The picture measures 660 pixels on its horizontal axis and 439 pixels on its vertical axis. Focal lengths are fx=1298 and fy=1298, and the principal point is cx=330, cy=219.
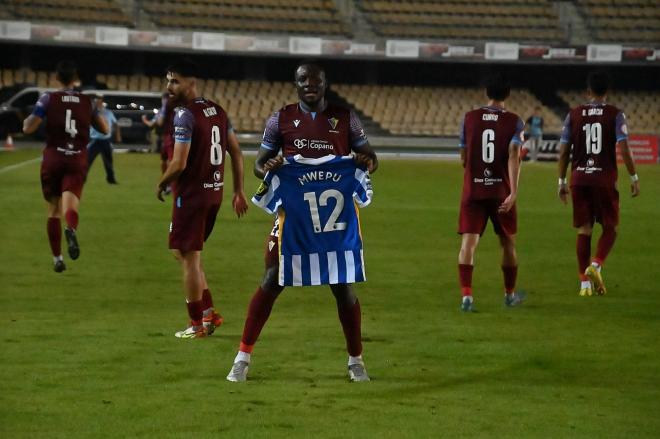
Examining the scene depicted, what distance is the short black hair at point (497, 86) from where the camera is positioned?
37.9 ft

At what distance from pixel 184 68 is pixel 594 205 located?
17.6 ft

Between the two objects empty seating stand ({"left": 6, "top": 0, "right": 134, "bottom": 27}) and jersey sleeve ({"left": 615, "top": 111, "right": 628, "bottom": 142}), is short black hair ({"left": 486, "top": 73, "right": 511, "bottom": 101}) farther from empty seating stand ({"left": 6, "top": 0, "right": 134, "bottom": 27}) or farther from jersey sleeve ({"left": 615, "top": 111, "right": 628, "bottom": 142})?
empty seating stand ({"left": 6, "top": 0, "right": 134, "bottom": 27})

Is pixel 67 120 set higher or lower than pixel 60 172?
higher

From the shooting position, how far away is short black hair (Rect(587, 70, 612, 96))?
1284 cm

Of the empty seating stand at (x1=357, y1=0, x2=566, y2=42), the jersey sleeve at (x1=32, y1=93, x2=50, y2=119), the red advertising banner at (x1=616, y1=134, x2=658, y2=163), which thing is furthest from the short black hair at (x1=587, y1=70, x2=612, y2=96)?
the empty seating stand at (x1=357, y1=0, x2=566, y2=42)

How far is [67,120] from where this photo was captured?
46.6ft

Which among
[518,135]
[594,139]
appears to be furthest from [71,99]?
[594,139]

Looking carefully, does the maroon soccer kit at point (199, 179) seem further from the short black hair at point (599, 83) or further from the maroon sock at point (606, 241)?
the maroon sock at point (606, 241)

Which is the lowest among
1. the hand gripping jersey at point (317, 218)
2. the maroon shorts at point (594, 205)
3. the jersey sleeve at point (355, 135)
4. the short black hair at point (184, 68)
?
the maroon shorts at point (594, 205)

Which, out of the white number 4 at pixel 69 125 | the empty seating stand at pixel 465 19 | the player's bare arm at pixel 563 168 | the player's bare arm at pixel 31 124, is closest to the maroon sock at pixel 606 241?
the player's bare arm at pixel 563 168

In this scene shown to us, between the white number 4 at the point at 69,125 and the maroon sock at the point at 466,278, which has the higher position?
the white number 4 at the point at 69,125

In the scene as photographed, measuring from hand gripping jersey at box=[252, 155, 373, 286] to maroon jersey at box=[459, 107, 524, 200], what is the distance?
3.64 m

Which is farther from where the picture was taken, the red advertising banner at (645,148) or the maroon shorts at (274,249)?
the red advertising banner at (645,148)

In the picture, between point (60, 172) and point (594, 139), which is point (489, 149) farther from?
point (60, 172)
